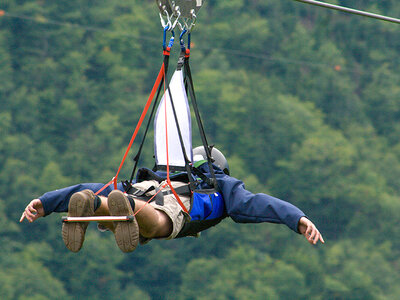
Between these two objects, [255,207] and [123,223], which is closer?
[123,223]

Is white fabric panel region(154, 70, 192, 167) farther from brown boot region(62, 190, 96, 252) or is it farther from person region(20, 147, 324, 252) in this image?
brown boot region(62, 190, 96, 252)

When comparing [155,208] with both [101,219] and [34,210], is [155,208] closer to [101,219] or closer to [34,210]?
[101,219]

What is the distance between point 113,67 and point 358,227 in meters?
10.5

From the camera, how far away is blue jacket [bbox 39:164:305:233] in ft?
17.1

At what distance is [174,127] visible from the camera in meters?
5.70

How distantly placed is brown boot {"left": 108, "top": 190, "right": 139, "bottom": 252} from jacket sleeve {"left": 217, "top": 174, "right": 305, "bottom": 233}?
0.84m

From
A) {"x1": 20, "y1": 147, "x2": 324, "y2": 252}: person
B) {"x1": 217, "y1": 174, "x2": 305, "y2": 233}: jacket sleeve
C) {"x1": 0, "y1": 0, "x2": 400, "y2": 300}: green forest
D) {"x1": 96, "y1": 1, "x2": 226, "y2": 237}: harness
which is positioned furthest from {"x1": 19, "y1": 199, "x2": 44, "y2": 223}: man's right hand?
{"x1": 0, "y1": 0, "x2": 400, "y2": 300}: green forest

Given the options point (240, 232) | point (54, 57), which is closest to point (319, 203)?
point (240, 232)


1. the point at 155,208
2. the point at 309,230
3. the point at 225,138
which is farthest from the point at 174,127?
the point at 225,138

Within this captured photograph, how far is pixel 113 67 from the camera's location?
3195cm

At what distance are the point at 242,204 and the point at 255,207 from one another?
0.10 meters

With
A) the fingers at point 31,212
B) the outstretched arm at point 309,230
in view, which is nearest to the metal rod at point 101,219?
the fingers at point 31,212

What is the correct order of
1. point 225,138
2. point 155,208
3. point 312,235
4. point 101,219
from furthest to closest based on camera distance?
point 225,138 < point 155,208 < point 312,235 < point 101,219

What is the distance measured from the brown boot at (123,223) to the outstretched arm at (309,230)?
3.22 feet
